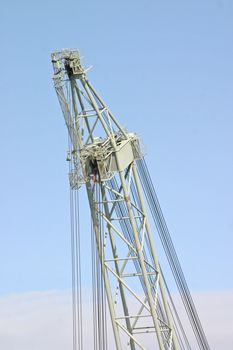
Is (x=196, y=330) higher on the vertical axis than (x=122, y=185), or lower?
lower

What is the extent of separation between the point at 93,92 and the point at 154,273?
1164cm

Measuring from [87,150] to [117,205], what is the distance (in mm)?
3816

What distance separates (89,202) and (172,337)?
955 cm

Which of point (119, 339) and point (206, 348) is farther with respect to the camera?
point (206, 348)

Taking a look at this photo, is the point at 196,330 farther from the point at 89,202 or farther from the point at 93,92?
the point at 93,92

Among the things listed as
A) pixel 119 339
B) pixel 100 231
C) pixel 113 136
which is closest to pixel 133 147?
pixel 113 136

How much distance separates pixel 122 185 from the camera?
161ft

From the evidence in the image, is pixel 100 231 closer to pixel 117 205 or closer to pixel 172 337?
pixel 117 205

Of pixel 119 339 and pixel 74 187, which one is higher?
pixel 74 187

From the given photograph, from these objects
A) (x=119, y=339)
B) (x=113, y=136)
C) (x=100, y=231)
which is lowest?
(x=119, y=339)

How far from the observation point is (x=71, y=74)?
50469 mm

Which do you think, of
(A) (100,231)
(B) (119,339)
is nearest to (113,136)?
(A) (100,231)

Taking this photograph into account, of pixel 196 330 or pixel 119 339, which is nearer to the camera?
pixel 119 339

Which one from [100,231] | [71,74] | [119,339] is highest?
[71,74]
